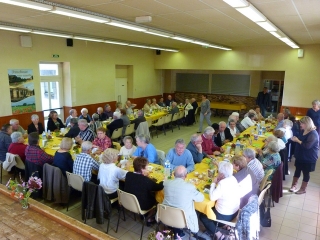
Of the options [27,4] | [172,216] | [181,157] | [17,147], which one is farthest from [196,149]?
[27,4]

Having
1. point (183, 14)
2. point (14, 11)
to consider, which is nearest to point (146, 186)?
point (183, 14)

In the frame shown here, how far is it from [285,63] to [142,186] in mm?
10027

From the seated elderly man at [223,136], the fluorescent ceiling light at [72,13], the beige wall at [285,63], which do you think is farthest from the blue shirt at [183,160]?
the beige wall at [285,63]

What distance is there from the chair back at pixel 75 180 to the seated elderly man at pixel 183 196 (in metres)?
1.58

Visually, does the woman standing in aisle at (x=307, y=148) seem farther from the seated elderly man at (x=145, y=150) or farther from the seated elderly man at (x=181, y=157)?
the seated elderly man at (x=145, y=150)

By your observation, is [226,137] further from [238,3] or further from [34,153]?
[34,153]

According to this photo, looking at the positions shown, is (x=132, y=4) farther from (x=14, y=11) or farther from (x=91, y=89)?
(x=91, y=89)

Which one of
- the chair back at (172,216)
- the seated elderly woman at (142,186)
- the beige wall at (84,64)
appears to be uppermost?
the beige wall at (84,64)

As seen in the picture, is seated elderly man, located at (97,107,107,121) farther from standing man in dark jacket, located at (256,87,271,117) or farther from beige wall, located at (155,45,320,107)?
standing man in dark jacket, located at (256,87,271,117)

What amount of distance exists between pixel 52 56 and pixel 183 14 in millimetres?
6173

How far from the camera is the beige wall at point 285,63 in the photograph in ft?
35.3

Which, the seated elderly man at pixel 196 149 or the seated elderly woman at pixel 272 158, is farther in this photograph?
the seated elderly man at pixel 196 149

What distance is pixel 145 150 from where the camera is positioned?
17.0ft

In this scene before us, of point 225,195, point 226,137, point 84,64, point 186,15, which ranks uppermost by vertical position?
point 186,15
